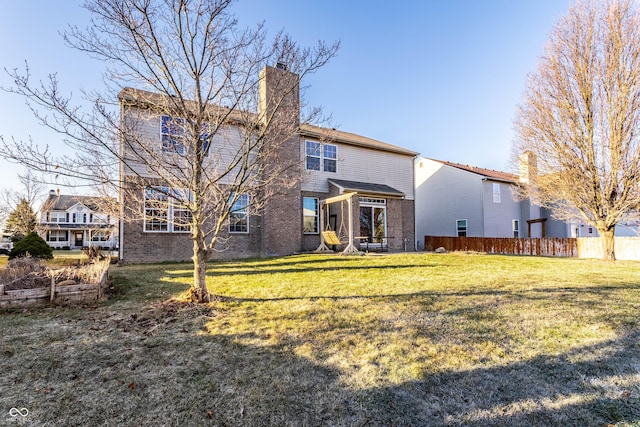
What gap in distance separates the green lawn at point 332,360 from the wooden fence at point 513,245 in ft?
48.6

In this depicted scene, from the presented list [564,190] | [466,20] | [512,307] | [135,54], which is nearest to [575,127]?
[564,190]

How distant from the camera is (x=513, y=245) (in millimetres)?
19250

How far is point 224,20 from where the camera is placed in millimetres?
5145

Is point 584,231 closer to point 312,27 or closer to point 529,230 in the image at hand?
point 529,230

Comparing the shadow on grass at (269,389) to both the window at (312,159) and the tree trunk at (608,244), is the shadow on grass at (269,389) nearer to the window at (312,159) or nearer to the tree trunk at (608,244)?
the tree trunk at (608,244)

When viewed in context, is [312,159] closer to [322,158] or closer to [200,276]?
[322,158]

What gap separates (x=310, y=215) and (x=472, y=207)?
515 inches

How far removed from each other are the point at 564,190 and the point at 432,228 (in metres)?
12.4

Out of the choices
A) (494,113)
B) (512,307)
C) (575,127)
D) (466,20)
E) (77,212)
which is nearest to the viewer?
(512,307)

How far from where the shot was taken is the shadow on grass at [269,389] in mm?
2408

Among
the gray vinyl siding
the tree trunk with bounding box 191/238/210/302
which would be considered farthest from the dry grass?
the gray vinyl siding

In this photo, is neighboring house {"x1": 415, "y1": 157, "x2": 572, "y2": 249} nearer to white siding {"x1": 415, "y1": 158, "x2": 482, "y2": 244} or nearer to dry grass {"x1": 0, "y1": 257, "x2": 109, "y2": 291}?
white siding {"x1": 415, "y1": 158, "x2": 482, "y2": 244}

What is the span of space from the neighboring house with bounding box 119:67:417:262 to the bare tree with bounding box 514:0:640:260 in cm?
676

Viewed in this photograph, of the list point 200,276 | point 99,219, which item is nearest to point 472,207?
point 200,276
